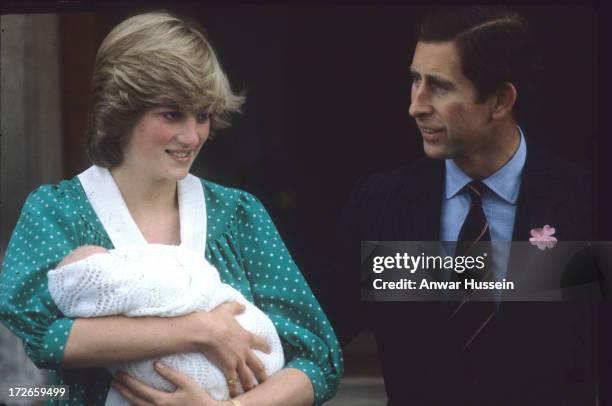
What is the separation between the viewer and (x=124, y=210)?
111 inches

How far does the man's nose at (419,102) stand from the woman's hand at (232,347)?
2.53ft

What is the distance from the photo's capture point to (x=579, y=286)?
2.97 meters

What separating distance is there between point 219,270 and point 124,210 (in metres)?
0.31

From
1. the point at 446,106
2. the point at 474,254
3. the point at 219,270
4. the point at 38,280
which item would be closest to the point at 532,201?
the point at 474,254

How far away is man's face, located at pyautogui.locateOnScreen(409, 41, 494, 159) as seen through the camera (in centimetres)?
289

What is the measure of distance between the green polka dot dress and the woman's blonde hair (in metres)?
0.18

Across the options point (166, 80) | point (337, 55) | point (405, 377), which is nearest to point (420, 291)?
point (405, 377)

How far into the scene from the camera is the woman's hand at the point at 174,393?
2.63m

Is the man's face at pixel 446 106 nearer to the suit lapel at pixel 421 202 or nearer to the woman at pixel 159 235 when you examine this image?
the suit lapel at pixel 421 202

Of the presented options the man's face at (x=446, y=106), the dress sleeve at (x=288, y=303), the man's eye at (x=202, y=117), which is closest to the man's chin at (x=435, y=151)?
the man's face at (x=446, y=106)

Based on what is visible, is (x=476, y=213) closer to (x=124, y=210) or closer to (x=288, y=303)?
(x=288, y=303)

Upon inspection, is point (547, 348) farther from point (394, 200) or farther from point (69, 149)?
point (69, 149)

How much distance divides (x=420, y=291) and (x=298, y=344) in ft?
1.33

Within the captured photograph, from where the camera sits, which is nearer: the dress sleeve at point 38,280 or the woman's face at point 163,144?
the dress sleeve at point 38,280
